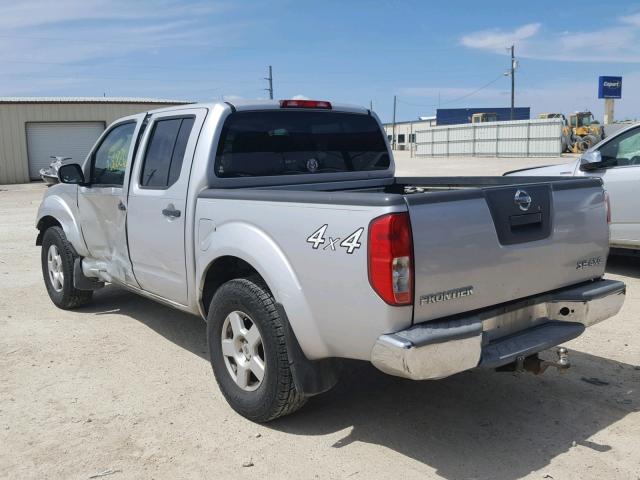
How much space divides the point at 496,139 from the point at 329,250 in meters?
45.9

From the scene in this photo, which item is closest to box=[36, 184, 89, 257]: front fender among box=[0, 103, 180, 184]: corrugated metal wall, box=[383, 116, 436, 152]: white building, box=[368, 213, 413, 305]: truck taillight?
box=[368, 213, 413, 305]: truck taillight

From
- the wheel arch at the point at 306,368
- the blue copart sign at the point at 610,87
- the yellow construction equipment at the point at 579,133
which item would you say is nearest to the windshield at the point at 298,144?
the wheel arch at the point at 306,368

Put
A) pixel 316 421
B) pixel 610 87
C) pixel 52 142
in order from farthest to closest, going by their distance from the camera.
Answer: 1. pixel 610 87
2. pixel 52 142
3. pixel 316 421

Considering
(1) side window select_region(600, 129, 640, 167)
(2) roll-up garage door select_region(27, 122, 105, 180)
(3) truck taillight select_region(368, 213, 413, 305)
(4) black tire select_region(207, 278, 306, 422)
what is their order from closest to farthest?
1. (3) truck taillight select_region(368, 213, 413, 305)
2. (4) black tire select_region(207, 278, 306, 422)
3. (1) side window select_region(600, 129, 640, 167)
4. (2) roll-up garage door select_region(27, 122, 105, 180)

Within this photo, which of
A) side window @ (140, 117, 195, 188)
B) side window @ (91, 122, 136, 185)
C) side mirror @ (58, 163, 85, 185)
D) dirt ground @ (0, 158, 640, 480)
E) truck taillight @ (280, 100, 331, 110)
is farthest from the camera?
side mirror @ (58, 163, 85, 185)

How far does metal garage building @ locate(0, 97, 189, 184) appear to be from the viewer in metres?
29.2

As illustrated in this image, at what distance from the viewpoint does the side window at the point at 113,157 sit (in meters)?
5.43

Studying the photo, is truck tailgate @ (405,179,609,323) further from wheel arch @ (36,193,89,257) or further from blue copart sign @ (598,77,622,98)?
blue copart sign @ (598,77,622,98)

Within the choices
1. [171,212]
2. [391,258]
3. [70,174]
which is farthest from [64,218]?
[391,258]

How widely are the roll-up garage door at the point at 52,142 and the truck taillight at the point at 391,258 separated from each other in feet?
96.0

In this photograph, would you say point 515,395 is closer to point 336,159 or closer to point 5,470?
point 336,159

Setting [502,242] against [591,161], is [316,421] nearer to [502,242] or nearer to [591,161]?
[502,242]

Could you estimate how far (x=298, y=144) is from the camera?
4820 millimetres

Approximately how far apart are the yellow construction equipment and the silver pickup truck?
38.9 meters
